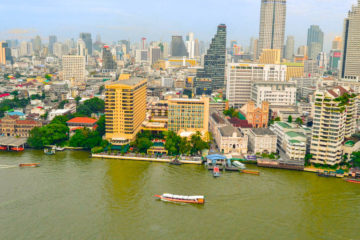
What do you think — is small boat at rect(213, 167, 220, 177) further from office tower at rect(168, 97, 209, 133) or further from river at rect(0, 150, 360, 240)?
office tower at rect(168, 97, 209, 133)

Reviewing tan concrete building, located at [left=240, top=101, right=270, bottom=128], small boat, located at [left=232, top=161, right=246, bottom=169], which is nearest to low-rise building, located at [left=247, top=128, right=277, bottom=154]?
small boat, located at [left=232, top=161, right=246, bottom=169]

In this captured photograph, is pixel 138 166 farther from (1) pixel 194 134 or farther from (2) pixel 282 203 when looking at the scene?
(2) pixel 282 203

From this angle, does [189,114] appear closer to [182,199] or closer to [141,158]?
[141,158]

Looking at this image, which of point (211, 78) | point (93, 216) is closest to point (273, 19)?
point (211, 78)

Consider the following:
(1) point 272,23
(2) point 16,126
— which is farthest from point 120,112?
(1) point 272,23

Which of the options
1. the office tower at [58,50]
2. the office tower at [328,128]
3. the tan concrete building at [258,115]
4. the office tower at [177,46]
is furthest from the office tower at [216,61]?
the office tower at [58,50]

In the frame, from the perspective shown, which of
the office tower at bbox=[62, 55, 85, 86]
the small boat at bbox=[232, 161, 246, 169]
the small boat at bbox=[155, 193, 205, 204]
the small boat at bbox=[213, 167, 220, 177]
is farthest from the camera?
the office tower at bbox=[62, 55, 85, 86]
